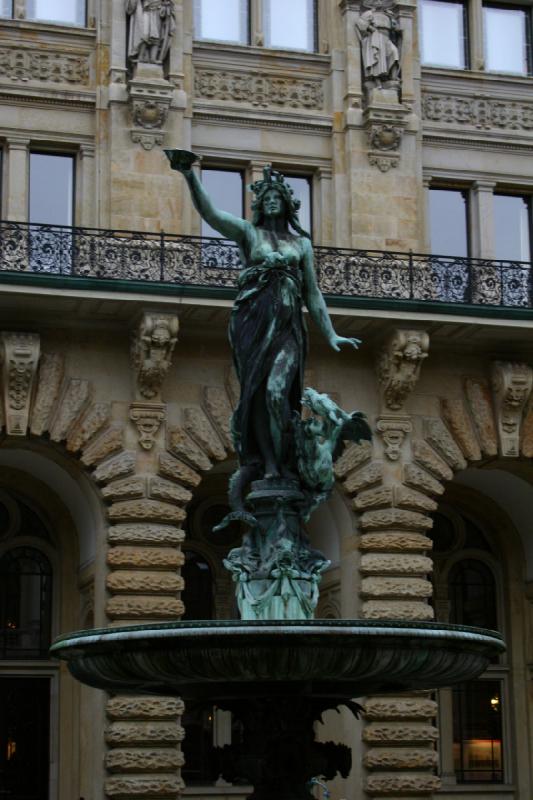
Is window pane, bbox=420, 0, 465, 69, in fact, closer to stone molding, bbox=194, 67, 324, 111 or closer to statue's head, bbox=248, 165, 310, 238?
stone molding, bbox=194, 67, 324, 111

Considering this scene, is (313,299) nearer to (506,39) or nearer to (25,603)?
(25,603)

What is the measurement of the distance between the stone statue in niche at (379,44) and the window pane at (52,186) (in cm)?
549

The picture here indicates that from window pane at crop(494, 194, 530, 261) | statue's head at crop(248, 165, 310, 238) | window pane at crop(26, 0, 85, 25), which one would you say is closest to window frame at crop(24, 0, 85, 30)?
window pane at crop(26, 0, 85, 25)

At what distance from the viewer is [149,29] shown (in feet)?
92.4

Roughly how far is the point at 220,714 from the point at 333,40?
12.1m

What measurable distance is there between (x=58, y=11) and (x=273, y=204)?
50.8 ft

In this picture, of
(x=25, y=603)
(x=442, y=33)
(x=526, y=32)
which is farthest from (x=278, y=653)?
(x=526, y=32)

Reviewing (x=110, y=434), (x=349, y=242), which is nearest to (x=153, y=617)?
(x=110, y=434)

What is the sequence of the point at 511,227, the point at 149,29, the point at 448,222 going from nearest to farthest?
the point at 149,29 → the point at 448,222 → the point at 511,227

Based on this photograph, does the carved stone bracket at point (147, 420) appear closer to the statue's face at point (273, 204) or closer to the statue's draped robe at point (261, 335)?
the statue's face at point (273, 204)

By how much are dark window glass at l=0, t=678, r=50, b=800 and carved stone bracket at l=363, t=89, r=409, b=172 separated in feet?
35.3

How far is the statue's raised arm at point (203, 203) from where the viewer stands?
13.9 meters

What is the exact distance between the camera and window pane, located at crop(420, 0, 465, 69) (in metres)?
30.8

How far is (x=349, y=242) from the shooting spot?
28578mm
